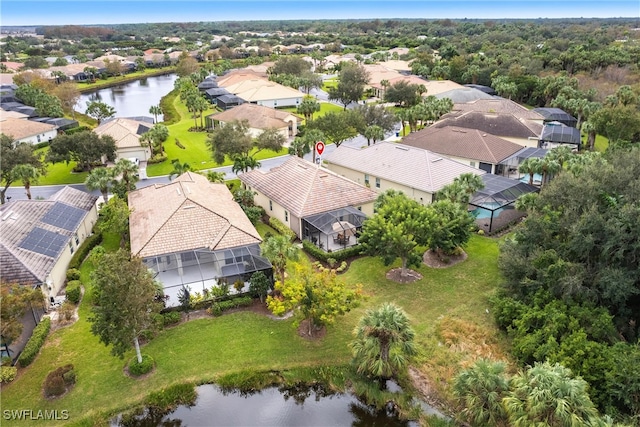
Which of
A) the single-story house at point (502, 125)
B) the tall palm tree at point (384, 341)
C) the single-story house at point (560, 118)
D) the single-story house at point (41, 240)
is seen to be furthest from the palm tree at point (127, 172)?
the single-story house at point (560, 118)

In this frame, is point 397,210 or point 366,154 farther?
point 366,154

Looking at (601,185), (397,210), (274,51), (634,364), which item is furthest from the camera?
(274,51)

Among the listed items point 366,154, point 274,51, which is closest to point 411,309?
point 366,154

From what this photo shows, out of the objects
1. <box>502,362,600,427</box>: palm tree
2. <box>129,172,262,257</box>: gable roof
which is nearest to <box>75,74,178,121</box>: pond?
<box>129,172,262,257</box>: gable roof

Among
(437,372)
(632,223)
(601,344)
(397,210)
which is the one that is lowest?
(437,372)

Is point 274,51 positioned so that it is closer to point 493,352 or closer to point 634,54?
point 634,54

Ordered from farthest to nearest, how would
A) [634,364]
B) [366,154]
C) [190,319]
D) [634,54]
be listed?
1. [634,54]
2. [366,154]
3. [190,319]
4. [634,364]

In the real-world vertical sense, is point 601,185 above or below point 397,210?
above
